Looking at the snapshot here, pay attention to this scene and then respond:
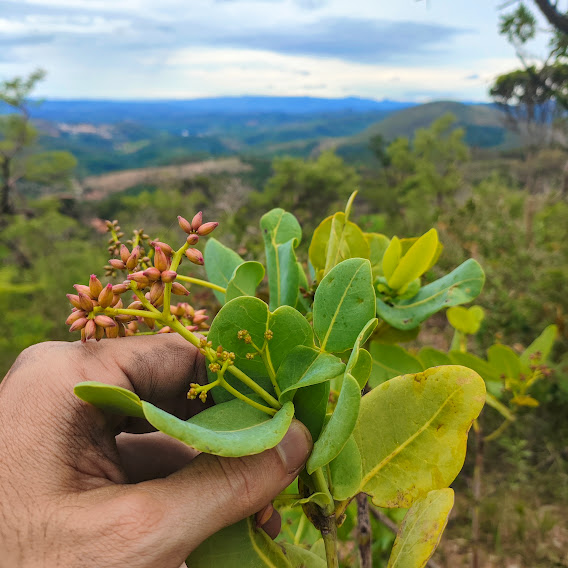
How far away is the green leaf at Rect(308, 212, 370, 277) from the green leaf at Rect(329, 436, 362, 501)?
35 cm

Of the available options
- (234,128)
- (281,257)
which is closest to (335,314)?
(281,257)

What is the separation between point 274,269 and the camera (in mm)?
967

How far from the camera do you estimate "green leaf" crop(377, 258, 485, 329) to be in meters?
0.94

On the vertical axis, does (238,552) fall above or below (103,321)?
below

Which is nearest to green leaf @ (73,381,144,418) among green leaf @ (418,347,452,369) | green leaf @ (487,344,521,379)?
green leaf @ (418,347,452,369)

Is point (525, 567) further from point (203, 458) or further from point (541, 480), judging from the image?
point (203, 458)

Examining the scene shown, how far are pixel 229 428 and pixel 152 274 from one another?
9.9 inches

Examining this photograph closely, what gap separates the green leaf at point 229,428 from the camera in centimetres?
54

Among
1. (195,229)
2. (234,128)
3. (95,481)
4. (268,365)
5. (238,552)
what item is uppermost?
(234,128)

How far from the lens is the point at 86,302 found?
684 millimetres

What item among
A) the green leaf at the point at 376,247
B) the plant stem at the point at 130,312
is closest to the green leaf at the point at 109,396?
the plant stem at the point at 130,312

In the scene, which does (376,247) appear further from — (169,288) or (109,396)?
(109,396)

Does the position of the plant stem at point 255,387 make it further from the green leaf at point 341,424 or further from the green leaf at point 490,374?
the green leaf at point 490,374

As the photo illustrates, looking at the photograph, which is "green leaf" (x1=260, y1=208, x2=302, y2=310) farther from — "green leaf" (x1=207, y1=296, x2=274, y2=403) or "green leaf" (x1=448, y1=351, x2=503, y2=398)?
"green leaf" (x1=448, y1=351, x2=503, y2=398)
